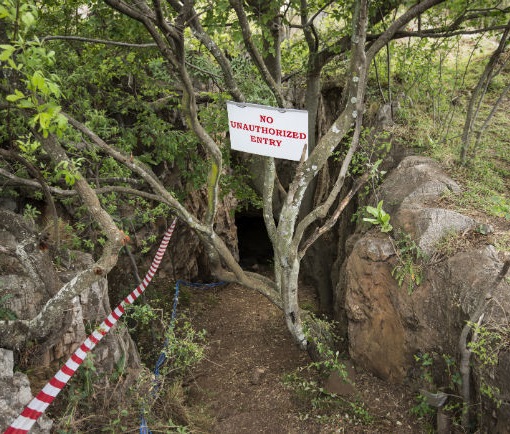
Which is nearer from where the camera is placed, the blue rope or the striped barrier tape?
the striped barrier tape

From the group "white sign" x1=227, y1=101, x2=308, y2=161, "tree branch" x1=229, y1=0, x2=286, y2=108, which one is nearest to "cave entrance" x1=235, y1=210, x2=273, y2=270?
"tree branch" x1=229, y1=0, x2=286, y2=108

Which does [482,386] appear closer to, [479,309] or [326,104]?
[479,309]

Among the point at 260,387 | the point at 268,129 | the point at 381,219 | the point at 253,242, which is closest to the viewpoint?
the point at 268,129

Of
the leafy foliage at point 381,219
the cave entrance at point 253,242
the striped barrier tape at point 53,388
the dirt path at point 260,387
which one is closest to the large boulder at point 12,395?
the striped barrier tape at point 53,388

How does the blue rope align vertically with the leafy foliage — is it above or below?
below

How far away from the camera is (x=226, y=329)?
737 cm

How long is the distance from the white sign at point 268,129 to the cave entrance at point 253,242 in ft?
22.7

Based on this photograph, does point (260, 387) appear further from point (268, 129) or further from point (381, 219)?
point (268, 129)

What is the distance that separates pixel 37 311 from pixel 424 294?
13.0 ft

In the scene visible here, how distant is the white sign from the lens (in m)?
4.64

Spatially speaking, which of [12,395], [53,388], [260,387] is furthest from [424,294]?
[12,395]

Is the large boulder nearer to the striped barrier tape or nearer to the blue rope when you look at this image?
the striped barrier tape

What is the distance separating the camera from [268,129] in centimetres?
475

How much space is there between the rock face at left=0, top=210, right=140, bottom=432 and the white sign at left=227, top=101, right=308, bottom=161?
2.45 metres
